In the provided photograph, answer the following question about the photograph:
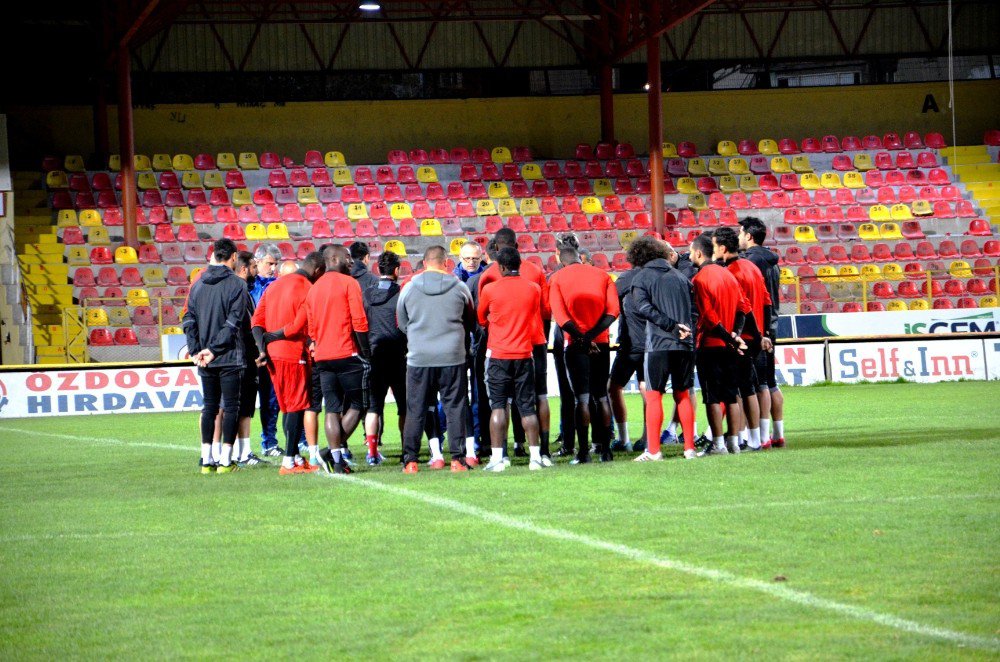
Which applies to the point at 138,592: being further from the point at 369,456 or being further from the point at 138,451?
the point at 138,451

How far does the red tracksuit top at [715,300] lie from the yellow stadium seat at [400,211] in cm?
2144

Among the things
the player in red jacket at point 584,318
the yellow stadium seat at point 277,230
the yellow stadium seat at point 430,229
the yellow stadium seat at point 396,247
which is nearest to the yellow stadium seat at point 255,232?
the yellow stadium seat at point 277,230

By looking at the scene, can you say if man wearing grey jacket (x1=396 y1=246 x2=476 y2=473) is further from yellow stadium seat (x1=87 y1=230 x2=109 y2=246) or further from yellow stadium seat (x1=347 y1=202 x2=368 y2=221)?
yellow stadium seat (x1=347 y1=202 x2=368 y2=221)

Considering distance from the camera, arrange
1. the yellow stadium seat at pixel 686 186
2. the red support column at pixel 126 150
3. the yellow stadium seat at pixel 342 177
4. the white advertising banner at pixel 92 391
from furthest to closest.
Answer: the yellow stadium seat at pixel 686 186 < the yellow stadium seat at pixel 342 177 < the red support column at pixel 126 150 < the white advertising banner at pixel 92 391

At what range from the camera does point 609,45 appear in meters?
35.4

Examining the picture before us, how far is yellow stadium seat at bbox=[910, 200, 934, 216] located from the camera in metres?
34.8

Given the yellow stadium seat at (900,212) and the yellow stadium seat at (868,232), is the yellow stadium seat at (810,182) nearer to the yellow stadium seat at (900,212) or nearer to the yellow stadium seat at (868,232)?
the yellow stadium seat at (900,212)

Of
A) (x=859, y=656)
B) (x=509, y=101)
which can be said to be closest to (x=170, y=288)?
(x=509, y=101)

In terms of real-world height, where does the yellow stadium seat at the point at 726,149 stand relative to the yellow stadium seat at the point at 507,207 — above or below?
above

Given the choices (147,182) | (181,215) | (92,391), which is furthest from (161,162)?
(92,391)

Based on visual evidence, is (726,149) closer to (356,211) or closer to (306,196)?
(356,211)

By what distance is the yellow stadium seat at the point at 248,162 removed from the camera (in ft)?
115

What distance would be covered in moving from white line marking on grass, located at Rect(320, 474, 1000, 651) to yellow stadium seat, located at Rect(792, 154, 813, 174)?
29467mm

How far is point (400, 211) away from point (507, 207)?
2.83 meters
